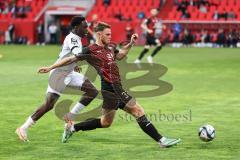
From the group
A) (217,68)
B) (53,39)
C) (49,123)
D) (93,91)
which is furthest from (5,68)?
(53,39)

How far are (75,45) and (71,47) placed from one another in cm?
8

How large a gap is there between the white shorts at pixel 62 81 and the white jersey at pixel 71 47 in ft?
0.33

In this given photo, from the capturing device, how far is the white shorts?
1132 cm

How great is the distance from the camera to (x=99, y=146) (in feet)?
35.7

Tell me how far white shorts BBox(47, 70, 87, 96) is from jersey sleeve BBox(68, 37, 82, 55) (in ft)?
2.20

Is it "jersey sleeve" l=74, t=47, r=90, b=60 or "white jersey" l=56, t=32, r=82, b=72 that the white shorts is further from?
"jersey sleeve" l=74, t=47, r=90, b=60

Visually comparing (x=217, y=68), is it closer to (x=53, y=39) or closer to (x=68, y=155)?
(x=68, y=155)

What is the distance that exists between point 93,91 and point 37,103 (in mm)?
5304

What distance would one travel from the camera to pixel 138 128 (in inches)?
508

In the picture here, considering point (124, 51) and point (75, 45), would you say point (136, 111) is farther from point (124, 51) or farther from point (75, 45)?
point (75, 45)

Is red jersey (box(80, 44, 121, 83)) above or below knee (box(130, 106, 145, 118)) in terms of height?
above

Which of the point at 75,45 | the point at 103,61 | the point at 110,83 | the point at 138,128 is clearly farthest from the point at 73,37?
the point at 138,128

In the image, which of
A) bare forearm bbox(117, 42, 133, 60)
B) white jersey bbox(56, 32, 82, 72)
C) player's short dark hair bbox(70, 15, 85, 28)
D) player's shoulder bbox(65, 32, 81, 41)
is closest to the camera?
bare forearm bbox(117, 42, 133, 60)

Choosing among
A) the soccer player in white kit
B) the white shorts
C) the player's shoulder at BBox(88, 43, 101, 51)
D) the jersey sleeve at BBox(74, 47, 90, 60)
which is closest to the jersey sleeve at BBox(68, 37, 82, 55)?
the soccer player in white kit
